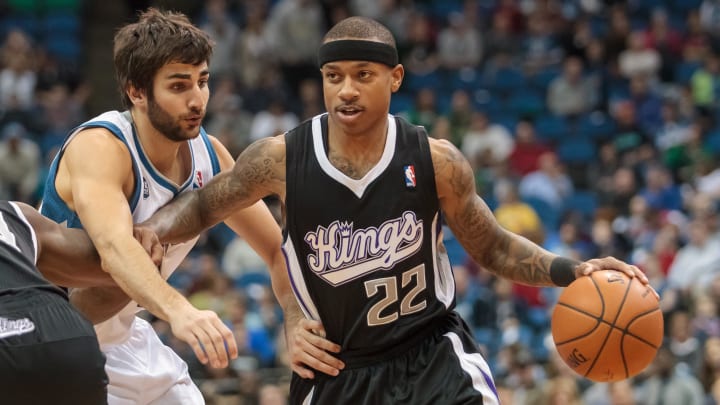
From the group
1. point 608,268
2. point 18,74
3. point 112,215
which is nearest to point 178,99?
point 112,215

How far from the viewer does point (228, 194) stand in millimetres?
5340

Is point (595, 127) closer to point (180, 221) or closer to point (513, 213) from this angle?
point (513, 213)

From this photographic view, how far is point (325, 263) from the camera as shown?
520cm

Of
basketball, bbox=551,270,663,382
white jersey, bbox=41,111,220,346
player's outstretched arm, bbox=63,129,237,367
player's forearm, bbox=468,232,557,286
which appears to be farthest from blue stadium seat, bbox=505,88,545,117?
player's outstretched arm, bbox=63,129,237,367

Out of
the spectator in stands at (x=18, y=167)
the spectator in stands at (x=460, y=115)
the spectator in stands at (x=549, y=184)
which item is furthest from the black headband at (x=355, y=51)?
the spectator in stands at (x=460, y=115)

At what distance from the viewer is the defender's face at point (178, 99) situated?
17.9 ft

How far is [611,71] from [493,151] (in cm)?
Answer: 268

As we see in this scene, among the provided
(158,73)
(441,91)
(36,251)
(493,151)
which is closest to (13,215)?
(36,251)

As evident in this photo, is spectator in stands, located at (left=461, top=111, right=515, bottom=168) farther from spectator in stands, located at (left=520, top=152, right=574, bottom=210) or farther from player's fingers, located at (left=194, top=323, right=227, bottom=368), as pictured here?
player's fingers, located at (left=194, top=323, right=227, bottom=368)

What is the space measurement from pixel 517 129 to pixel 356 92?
11.6m

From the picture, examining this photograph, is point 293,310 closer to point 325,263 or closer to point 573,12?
point 325,263

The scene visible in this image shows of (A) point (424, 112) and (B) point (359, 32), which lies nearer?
(B) point (359, 32)

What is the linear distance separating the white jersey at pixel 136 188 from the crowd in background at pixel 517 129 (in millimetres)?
4777

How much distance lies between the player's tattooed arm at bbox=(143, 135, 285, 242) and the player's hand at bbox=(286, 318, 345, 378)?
61 cm
